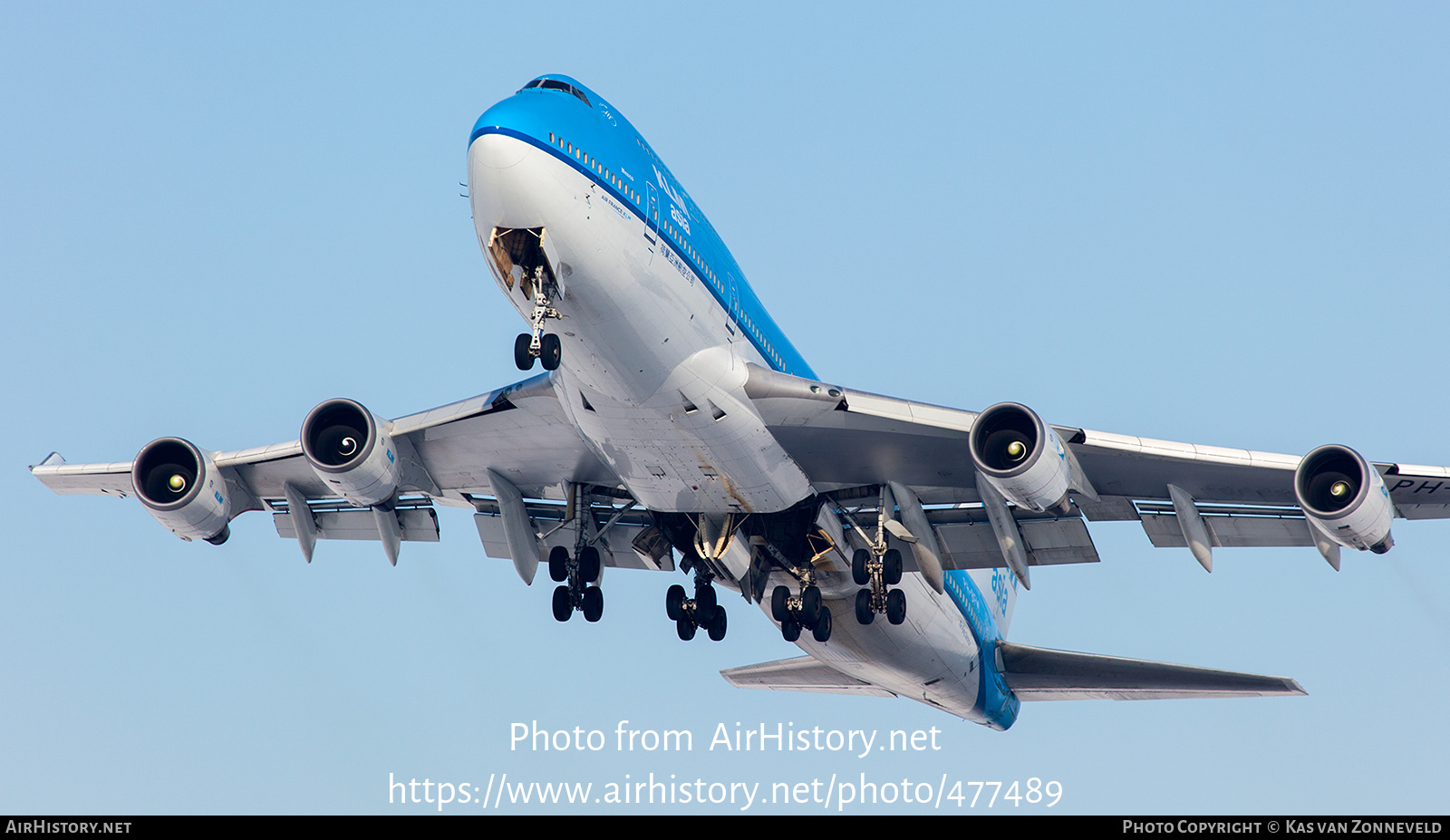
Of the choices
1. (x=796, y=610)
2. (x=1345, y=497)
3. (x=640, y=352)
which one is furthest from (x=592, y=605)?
(x=1345, y=497)

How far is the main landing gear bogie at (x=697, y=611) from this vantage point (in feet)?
85.2

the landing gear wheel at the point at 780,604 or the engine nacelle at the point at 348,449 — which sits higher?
the engine nacelle at the point at 348,449

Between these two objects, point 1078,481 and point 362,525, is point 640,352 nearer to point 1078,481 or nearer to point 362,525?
point 1078,481

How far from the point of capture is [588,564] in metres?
25.4

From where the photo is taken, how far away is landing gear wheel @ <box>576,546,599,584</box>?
25.3 metres

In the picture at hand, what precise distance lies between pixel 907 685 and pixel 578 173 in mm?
16633

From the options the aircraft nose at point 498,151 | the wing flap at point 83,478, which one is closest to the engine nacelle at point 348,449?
the wing flap at point 83,478

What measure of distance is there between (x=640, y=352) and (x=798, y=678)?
16586 mm

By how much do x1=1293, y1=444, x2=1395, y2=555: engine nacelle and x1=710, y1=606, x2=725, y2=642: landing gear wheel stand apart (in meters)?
10.3

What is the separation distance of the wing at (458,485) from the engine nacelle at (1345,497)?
432 inches

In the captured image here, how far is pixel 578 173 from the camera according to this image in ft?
59.9

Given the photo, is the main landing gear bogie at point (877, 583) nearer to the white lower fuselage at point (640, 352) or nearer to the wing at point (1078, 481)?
the wing at point (1078, 481)
